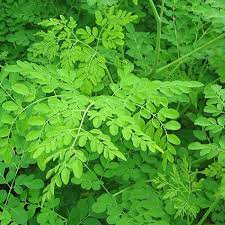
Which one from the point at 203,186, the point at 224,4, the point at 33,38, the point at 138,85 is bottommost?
the point at 203,186

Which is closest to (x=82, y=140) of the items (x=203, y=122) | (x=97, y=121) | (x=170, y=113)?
(x=97, y=121)

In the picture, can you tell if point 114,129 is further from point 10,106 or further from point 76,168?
point 10,106

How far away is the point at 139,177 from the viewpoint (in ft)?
7.07

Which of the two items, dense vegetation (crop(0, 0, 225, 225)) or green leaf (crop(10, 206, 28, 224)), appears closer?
dense vegetation (crop(0, 0, 225, 225))

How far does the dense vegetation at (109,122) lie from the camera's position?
1.64 metres

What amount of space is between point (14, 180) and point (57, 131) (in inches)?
29.8

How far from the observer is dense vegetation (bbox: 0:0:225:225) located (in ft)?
5.37

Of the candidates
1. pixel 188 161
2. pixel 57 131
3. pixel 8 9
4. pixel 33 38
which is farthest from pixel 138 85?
pixel 8 9

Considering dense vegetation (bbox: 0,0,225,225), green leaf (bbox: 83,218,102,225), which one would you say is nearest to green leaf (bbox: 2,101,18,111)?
dense vegetation (bbox: 0,0,225,225)

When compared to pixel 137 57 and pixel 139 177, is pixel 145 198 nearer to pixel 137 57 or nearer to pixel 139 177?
pixel 139 177

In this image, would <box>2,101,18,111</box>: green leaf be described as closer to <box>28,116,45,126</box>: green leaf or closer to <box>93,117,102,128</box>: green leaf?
<box>28,116,45,126</box>: green leaf

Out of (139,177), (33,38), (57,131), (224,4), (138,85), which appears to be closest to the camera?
(57,131)

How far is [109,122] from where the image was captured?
5.27 feet

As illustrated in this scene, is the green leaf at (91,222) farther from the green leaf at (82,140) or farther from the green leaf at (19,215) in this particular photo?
the green leaf at (82,140)
